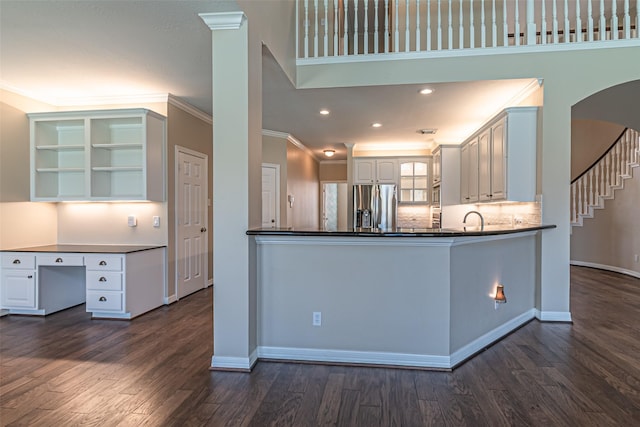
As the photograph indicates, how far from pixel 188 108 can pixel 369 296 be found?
12.3 ft

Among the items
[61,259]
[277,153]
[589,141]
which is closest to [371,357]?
[61,259]

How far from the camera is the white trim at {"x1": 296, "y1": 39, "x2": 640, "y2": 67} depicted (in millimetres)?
3680

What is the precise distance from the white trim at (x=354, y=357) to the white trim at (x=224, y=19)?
2.44 meters

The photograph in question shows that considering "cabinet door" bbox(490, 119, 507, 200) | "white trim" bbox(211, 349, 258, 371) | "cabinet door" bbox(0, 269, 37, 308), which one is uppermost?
"cabinet door" bbox(490, 119, 507, 200)

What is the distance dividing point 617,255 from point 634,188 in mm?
1273

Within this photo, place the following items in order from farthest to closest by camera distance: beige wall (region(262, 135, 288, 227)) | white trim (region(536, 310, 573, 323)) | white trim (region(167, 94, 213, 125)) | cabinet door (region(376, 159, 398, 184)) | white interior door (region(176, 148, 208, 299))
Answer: cabinet door (region(376, 159, 398, 184)) < beige wall (region(262, 135, 288, 227)) < white interior door (region(176, 148, 208, 299)) < white trim (region(167, 94, 213, 125)) < white trim (region(536, 310, 573, 323))

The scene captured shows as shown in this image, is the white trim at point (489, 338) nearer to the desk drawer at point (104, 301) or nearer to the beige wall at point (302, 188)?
the desk drawer at point (104, 301)

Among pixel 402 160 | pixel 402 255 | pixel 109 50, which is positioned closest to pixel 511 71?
pixel 402 255

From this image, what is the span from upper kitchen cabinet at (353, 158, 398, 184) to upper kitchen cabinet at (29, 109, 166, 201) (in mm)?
3791

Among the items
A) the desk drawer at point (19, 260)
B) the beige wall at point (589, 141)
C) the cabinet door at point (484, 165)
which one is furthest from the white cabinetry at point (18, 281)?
the beige wall at point (589, 141)

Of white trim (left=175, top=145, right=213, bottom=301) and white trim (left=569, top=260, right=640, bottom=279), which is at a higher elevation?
white trim (left=175, top=145, right=213, bottom=301)

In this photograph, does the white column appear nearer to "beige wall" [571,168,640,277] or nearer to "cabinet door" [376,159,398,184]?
"cabinet door" [376,159,398,184]

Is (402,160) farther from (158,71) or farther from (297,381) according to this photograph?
(297,381)

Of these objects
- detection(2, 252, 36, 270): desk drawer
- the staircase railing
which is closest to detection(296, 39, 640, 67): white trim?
the staircase railing
